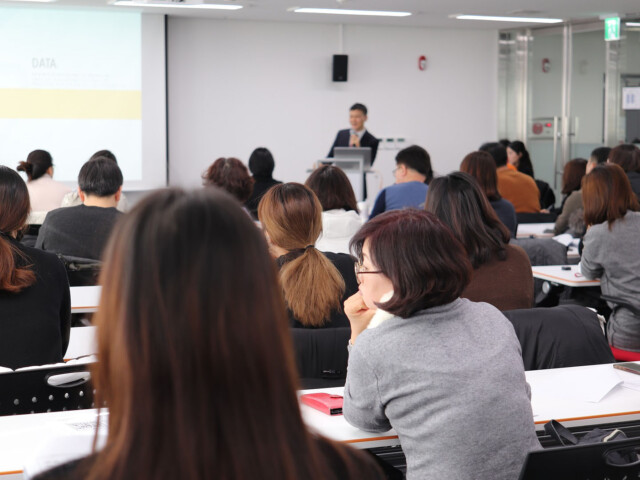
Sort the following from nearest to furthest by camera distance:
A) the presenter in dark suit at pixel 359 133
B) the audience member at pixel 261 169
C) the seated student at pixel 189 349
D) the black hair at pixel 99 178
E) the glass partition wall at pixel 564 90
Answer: the seated student at pixel 189 349, the black hair at pixel 99 178, the audience member at pixel 261 169, the presenter in dark suit at pixel 359 133, the glass partition wall at pixel 564 90

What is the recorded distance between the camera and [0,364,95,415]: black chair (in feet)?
7.37

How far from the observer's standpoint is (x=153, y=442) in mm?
854

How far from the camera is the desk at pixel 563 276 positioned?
482 cm

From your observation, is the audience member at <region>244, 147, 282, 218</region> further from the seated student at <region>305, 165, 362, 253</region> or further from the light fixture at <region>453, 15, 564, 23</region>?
the light fixture at <region>453, 15, 564, 23</region>

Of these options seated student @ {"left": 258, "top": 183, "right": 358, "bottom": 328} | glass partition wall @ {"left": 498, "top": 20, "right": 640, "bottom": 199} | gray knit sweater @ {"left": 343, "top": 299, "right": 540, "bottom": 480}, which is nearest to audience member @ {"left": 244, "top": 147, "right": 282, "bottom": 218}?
seated student @ {"left": 258, "top": 183, "right": 358, "bottom": 328}

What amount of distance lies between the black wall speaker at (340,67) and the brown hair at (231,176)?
5.27 m

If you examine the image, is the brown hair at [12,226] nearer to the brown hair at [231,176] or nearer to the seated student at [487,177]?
the brown hair at [231,176]

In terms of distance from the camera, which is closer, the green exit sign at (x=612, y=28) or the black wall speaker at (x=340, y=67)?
the green exit sign at (x=612, y=28)

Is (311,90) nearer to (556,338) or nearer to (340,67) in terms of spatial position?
(340,67)

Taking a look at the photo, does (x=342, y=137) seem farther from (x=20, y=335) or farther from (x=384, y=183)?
(x=20, y=335)

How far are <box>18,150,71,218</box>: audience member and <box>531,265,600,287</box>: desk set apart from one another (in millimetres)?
3892

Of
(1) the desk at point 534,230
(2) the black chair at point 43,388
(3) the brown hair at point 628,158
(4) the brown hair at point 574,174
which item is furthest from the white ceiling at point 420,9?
(2) the black chair at point 43,388

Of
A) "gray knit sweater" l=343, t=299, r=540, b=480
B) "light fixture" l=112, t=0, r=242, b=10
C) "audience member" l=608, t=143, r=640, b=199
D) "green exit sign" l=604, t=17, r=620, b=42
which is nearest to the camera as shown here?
"gray knit sweater" l=343, t=299, r=540, b=480

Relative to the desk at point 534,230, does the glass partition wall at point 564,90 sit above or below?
above
